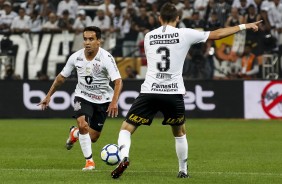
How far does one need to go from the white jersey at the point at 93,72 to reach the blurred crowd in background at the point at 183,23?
12.1 m

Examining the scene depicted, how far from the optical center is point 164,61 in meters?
10.7

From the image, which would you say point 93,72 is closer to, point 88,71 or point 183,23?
point 88,71

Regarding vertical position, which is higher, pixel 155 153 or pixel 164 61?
pixel 164 61

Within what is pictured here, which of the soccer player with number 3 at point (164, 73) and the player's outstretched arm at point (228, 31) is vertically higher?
the player's outstretched arm at point (228, 31)

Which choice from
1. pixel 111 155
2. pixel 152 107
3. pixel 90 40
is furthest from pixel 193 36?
pixel 90 40

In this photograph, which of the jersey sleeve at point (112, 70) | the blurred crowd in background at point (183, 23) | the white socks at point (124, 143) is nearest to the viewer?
the white socks at point (124, 143)

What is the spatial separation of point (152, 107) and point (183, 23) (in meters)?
15.1

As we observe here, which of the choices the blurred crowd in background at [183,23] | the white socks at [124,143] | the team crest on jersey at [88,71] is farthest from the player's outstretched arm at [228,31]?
the blurred crowd in background at [183,23]

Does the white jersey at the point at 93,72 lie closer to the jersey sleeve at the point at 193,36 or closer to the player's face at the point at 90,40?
the player's face at the point at 90,40

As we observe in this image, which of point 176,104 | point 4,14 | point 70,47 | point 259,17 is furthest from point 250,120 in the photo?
point 176,104

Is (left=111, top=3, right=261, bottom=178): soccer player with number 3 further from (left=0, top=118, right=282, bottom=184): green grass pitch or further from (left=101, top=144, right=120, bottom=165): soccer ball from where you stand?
(left=0, top=118, right=282, bottom=184): green grass pitch

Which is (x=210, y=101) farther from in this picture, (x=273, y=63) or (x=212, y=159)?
(x=212, y=159)

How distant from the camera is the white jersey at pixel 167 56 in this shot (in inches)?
422

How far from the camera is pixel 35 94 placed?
25.1 m
